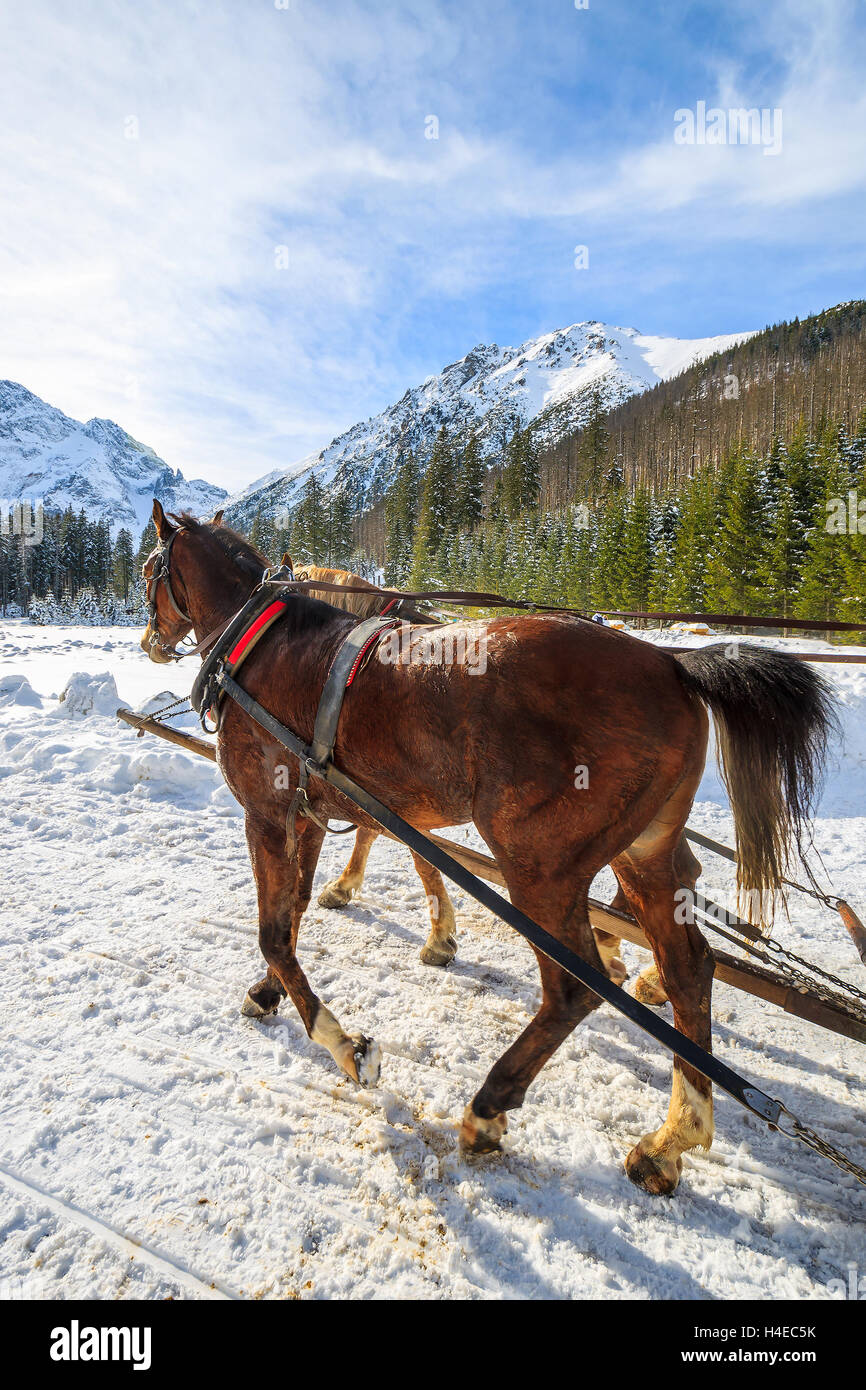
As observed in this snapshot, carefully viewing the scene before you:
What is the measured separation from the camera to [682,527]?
1452 inches

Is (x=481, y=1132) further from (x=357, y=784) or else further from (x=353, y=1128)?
(x=357, y=784)

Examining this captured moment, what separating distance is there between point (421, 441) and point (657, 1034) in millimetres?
210735

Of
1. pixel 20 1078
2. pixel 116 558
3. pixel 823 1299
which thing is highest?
pixel 116 558

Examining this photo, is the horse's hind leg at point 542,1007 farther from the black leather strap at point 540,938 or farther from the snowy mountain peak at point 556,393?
the snowy mountain peak at point 556,393

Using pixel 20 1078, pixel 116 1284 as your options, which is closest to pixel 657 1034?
pixel 116 1284

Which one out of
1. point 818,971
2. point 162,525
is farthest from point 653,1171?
point 162,525

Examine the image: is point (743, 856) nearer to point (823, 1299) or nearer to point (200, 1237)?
point (823, 1299)

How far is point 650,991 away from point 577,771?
210 cm

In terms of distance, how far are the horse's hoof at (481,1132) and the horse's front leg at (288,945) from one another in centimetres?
51

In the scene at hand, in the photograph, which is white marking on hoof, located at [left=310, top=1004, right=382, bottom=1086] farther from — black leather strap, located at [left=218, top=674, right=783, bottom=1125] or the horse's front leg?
black leather strap, located at [left=218, top=674, right=783, bottom=1125]

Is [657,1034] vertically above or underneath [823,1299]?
above

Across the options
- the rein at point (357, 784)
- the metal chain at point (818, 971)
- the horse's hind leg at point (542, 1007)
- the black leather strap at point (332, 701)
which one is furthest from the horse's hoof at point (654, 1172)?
the black leather strap at point (332, 701)

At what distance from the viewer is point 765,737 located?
2.32 metres

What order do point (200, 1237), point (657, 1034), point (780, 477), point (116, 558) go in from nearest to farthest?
point (657, 1034), point (200, 1237), point (780, 477), point (116, 558)
